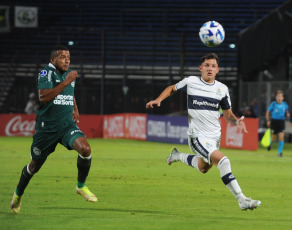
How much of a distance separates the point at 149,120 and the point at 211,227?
21.6 meters

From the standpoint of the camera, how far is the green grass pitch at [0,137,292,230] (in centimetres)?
909

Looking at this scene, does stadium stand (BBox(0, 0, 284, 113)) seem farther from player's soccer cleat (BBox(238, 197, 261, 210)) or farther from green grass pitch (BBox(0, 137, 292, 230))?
player's soccer cleat (BBox(238, 197, 261, 210))

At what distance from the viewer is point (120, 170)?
55.5ft

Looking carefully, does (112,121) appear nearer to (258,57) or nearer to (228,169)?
(258,57)

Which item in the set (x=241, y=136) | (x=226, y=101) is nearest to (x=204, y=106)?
(x=226, y=101)

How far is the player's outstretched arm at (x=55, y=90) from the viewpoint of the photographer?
30.8ft

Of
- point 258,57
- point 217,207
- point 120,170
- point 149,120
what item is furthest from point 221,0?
point 217,207

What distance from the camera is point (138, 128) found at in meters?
31.0

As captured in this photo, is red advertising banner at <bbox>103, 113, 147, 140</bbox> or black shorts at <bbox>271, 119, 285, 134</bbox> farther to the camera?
red advertising banner at <bbox>103, 113, 147, 140</bbox>

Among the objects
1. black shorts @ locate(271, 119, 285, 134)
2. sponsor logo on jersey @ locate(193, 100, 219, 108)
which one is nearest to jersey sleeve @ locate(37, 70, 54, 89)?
sponsor logo on jersey @ locate(193, 100, 219, 108)

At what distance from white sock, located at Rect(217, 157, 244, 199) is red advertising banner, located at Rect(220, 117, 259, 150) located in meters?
15.6

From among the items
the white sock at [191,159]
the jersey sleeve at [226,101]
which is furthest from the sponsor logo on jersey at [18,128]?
the jersey sleeve at [226,101]

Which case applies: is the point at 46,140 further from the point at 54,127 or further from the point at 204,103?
the point at 204,103

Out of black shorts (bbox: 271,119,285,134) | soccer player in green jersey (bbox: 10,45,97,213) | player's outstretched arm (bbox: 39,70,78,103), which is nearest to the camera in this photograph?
player's outstretched arm (bbox: 39,70,78,103)
